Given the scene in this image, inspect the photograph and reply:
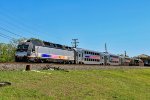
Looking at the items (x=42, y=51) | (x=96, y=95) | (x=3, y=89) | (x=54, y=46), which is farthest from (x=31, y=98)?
(x=54, y=46)

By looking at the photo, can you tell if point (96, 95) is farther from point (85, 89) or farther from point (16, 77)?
point (16, 77)

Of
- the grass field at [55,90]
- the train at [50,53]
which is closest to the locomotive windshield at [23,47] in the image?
the train at [50,53]

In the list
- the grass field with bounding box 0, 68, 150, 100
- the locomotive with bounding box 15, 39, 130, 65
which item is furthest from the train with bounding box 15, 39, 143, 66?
the grass field with bounding box 0, 68, 150, 100

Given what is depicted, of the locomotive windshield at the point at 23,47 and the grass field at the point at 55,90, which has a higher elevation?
the locomotive windshield at the point at 23,47

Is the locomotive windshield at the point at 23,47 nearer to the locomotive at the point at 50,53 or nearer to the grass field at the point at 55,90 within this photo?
the locomotive at the point at 50,53

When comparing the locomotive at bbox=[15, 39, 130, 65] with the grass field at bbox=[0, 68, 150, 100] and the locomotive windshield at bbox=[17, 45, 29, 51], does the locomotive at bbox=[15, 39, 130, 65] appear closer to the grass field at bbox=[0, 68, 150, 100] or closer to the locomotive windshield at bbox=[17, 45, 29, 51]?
the locomotive windshield at bbox=[17, 45, 29, 51]

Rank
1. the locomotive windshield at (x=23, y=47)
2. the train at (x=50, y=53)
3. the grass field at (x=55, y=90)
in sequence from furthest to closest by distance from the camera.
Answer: the locomotive windshield at (x=23, y=47) → the train at (x=50, y=53) → the grass field at (x=55, y=90)

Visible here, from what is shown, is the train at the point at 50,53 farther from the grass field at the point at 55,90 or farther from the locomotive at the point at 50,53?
the grass field at the point at 55,90

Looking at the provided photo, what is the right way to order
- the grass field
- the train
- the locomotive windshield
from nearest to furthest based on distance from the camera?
the grass field, the train, the locomotive windshield

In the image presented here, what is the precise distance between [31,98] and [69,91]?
3213 millimetres

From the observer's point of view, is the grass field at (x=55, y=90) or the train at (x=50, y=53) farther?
the train at (x=50, y=53)

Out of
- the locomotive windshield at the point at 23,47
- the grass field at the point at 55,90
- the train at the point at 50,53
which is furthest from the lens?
the locomotive windshield at the point at 23,47

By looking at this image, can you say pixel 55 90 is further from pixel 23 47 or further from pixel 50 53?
pixel 50 53

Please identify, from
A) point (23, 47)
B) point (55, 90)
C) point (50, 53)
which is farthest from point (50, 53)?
point (55, 90)
